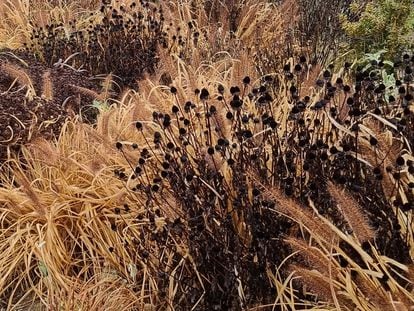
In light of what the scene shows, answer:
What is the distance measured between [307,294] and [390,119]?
806 millimetres

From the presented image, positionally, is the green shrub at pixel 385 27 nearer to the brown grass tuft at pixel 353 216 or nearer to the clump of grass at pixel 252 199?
the clump of grass at pixel 252 199

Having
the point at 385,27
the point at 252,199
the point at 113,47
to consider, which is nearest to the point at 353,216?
the point at 252,199

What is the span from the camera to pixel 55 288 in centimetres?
311

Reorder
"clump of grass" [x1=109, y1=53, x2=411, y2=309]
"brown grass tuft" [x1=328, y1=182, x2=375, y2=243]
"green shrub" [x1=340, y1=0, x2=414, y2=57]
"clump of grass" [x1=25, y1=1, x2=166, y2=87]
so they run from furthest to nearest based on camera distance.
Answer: "clump of grass" [x1=25, y1=1, x2=166, y2=87] < "green shrub" [x1=340, y1=0, x2=414, y2=57] < "clump of grass" [x1=109, y1=53, x2=411, y2=309] < "brown grass tuft" [x1=328, y1=182, x2=375, y2=243]

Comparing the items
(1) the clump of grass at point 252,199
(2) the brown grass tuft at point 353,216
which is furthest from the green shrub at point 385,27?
(2) the brown grass tuft at point 353,216

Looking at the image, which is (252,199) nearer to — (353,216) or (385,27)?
(353,216)

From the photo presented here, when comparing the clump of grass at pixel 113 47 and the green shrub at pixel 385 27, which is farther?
the clump of grass at pixel 113 47

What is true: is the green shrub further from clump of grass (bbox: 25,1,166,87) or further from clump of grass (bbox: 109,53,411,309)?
clump of grass (bbox: 109,53,411,309)

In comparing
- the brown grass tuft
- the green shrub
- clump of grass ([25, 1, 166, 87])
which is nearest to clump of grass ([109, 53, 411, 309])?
the brown grass tuft

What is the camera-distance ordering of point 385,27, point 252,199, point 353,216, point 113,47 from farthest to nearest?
point 113,47 < point 385,27 < point 252,199 < point 353,216

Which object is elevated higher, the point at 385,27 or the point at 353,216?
the point at 353,216

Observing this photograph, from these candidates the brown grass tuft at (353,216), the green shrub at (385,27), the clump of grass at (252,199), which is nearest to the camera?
the brown grass tuft at (353,216)

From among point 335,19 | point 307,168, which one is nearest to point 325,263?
point 307,168

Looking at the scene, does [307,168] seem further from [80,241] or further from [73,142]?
[73,142]
